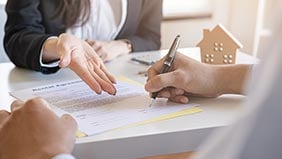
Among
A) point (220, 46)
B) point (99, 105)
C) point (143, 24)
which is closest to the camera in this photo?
point (99, 105)

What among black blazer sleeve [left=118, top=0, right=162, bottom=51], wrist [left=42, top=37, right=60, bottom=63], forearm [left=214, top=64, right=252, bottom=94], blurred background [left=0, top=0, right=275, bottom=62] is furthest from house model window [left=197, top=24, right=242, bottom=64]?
blurred background [left=0, top=0, right=275, bottom=62]

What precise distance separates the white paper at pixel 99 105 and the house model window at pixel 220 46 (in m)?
0.22

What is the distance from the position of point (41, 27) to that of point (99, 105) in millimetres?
584

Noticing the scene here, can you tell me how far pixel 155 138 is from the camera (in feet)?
2.58

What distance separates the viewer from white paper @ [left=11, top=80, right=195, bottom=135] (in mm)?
818

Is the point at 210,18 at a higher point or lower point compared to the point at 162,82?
lower

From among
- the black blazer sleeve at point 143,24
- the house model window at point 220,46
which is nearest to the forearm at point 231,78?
the house model window at point 220,46

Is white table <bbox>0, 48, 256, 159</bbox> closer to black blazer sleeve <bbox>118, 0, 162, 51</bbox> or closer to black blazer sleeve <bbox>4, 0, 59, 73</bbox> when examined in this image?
black blazer sleeve <bbox>4, 0, 59, 73</bbox>

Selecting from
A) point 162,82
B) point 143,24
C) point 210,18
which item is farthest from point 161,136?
point 210,18

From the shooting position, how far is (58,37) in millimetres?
1166

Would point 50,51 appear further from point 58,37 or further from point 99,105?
point 99,105

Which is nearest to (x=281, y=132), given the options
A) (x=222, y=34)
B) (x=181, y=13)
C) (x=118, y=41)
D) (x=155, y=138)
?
(x=155, y=138)

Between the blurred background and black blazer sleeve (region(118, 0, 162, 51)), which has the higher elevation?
black blazer sleeve (region(118, 0, 162, 51))

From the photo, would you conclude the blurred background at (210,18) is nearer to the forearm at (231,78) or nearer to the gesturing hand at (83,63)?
the gesturing hand at (83,63)
